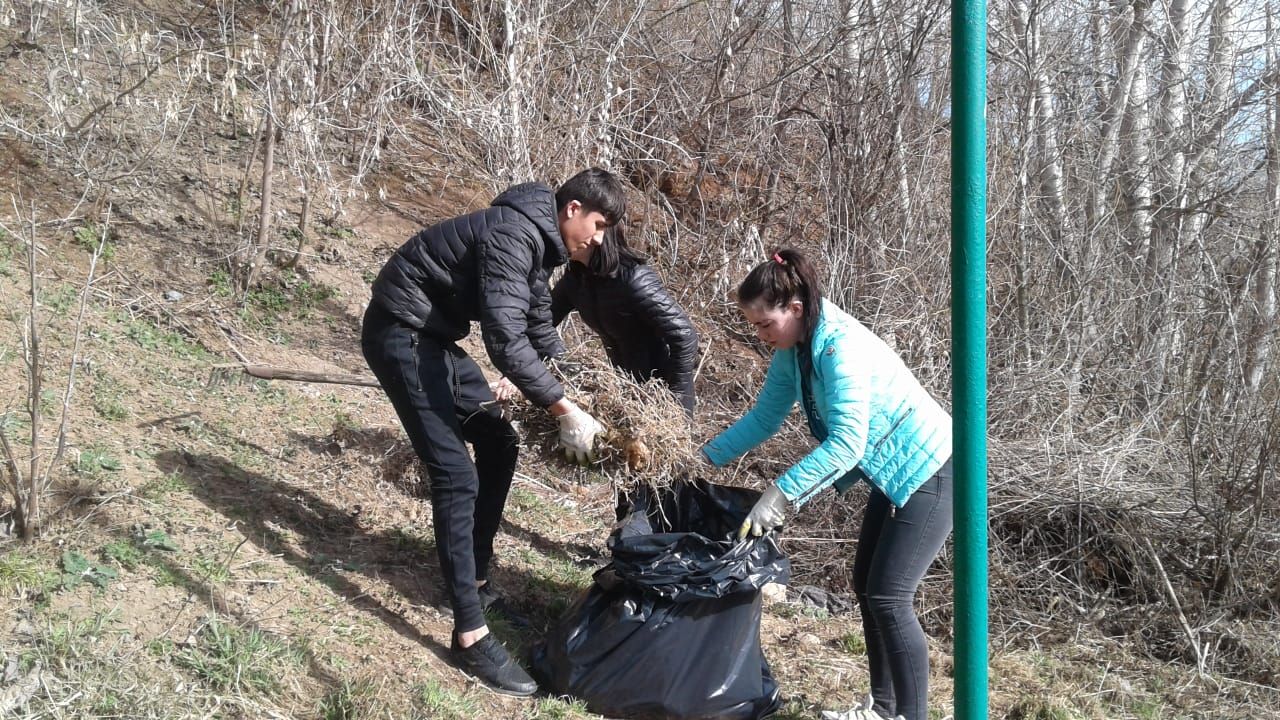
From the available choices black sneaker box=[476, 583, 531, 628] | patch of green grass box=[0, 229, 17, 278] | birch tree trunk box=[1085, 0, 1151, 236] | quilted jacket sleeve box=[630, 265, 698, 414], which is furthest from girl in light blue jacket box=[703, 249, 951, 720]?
birch tree trunk box=[1085, 0, 1151, 236]

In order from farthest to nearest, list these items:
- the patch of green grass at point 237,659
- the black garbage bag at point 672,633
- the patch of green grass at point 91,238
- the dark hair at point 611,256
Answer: the patch of green grass at point 91,238, the dark hair at point 611,256, the black garbage bag at point 672,633, the patch of green grass at point 237,659

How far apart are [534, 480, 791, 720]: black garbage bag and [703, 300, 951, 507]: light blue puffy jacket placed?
14.6 inches

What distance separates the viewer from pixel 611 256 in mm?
3693

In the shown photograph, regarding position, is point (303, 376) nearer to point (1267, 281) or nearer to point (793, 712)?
point (793, 712)

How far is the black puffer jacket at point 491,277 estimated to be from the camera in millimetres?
3020

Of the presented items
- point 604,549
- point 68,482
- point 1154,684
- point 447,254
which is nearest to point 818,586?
point 604,549

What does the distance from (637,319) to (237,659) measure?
1.96 meters

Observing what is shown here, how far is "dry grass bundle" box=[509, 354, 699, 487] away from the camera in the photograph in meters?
3.27

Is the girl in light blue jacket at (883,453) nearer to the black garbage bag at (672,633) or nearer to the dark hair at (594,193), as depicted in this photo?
the black garbage bag at (672,633)

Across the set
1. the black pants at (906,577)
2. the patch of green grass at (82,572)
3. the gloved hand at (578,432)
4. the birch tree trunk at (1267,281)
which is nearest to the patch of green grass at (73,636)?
the patch of green grass at (82,572)

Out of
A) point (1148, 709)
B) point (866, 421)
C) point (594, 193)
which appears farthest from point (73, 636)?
point (1148, 709)

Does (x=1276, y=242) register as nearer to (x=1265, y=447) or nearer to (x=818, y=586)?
(x=1265, y=447)

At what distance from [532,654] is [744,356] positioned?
332 cm

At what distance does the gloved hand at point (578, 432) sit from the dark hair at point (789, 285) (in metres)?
0.67
